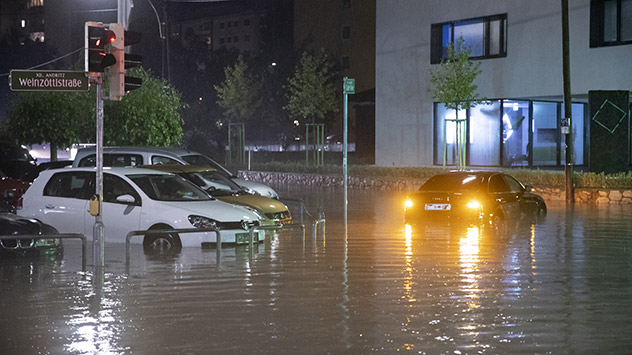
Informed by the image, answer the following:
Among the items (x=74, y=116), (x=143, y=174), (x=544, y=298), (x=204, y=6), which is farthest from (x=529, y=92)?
(x=204, y=6)

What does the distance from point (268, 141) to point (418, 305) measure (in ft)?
230

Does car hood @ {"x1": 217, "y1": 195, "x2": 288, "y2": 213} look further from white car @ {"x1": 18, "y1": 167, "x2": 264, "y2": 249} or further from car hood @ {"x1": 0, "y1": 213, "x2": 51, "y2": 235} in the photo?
car hood @ {"x1": 0, "y1": 213, "x2": 51, "y2": 235}

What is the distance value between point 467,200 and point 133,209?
7.45 metres

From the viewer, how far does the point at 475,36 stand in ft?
131

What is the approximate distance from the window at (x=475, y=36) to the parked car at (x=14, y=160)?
691 inches

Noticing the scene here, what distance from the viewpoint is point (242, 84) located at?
63750mm

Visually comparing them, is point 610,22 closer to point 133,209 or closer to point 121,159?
point 121,159

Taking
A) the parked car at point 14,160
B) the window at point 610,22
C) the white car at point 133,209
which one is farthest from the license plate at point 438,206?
the parked car at point 14,160

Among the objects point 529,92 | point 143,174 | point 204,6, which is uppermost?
point 204,6

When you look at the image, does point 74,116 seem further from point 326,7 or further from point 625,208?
point 326,7

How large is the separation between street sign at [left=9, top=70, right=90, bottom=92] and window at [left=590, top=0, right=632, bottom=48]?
26.7 meters

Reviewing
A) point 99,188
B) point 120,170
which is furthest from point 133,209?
point 99,188

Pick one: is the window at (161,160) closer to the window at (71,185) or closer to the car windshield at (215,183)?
the car windshield at (215,183)

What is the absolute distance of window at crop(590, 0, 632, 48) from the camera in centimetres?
3538
